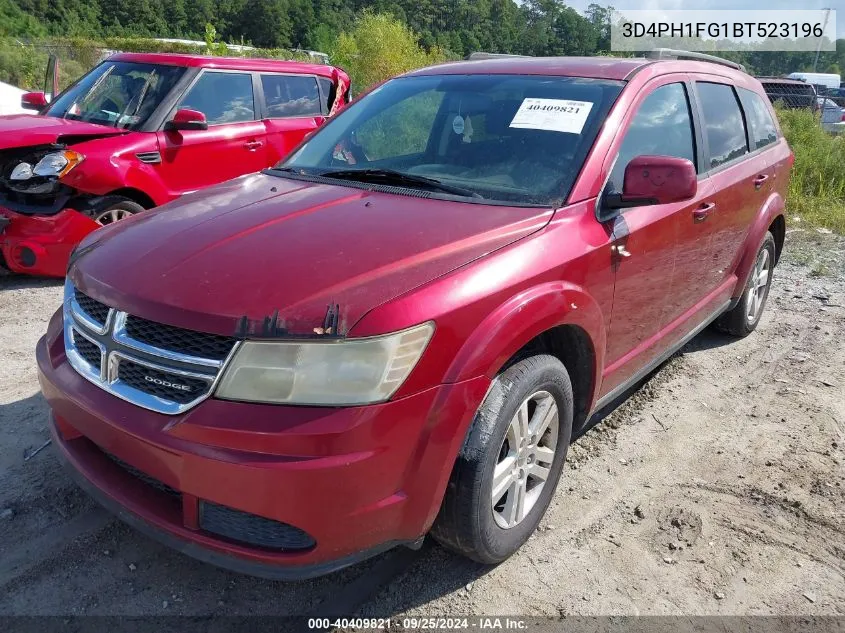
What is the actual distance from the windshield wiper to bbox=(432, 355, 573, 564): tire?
30.7 inches

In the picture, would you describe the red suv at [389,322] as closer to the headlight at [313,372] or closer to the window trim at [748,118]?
the headlight at [313,372]

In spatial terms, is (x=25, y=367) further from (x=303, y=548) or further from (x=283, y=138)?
(x=283, y=138)

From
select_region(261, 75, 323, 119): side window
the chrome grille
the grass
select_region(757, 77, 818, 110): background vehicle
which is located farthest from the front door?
select_region(757, 77, 818, 110): background vehicle

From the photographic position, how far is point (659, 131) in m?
3.26

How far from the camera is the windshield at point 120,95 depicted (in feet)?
19.3

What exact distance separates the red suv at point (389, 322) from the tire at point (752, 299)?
150 cm

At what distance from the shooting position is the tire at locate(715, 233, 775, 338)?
4711 mm

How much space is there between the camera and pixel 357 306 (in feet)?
6.47

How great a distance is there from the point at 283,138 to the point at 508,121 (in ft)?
13.4

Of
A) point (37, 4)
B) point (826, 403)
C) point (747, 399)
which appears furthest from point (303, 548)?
point (37, 4)

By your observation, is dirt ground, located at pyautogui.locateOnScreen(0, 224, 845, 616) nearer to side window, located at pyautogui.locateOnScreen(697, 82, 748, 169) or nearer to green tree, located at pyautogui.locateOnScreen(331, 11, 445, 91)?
side window, located at pyautogui.locateOnScreen(697, 82, 748, 169)

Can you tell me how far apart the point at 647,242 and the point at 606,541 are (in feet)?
4.13

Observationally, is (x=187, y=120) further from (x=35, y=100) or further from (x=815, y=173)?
(x=815, y=173)

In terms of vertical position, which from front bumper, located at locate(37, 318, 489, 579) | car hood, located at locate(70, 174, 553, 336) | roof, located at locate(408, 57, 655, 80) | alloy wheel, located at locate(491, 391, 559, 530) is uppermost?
roof, located at locate(408, 57, 655, 80)
